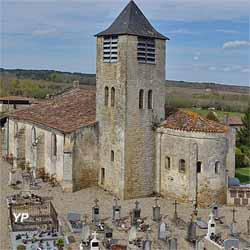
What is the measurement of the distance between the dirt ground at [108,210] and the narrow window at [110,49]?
7956 millimetres

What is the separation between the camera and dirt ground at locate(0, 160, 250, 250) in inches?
855

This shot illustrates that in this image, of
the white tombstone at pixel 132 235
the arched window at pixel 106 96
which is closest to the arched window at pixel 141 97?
the arched window at pixel 106 96

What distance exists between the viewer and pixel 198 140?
88.7ft

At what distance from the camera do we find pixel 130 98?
28000 millimetres

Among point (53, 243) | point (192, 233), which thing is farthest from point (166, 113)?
point (53, 243)

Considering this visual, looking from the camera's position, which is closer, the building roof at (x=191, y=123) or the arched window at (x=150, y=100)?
the building roof at (x=191, y=123)

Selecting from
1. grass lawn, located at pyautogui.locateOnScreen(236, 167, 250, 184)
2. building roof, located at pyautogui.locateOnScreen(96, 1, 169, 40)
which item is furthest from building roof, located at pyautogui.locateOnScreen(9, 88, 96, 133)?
grass lawn, located at pyautogui.locateOnScreen(236, 167, 250, 184)

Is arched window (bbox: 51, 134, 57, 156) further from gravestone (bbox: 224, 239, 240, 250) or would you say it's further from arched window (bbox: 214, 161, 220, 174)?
gravestone (bbox: 224, 239, 240, 250)

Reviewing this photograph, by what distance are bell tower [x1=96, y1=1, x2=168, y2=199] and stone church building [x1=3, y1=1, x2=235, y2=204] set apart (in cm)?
6

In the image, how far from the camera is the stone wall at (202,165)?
1065 inches

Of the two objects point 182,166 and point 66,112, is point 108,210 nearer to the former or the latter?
point 182,166

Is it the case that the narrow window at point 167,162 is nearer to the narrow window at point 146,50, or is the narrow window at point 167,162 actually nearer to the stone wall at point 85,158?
the stone wall at point 85,158

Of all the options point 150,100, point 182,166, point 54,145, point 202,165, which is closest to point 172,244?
point 202,165

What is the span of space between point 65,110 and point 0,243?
15765mm
